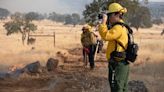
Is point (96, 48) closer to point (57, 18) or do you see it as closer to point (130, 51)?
point (130, 51)

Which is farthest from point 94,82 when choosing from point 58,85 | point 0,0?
point 0,0

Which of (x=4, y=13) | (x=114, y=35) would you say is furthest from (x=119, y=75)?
(x=4, y=13)

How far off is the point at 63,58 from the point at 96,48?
694 cm

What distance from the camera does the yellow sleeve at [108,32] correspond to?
8008 millimetres

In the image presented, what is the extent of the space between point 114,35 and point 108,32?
0.12 metres

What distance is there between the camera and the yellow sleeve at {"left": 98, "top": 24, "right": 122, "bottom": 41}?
8008 millimetres

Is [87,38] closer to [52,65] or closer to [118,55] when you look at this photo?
[52,65]

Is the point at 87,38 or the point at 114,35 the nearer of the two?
the point at 114,35

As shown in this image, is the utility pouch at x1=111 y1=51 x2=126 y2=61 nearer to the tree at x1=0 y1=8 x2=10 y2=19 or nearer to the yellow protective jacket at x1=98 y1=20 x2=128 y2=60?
the yellow protective jacket at x1=98 y1=20 x2=128 y2=60

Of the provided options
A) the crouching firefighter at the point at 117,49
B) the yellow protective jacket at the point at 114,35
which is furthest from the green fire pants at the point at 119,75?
the yellow protective jacket at the point at 114,35

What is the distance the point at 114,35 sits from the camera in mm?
8078

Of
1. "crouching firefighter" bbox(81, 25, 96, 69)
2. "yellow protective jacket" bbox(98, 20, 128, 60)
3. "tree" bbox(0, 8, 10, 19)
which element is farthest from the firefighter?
"tree" bbox(0, 8, 10, 19)

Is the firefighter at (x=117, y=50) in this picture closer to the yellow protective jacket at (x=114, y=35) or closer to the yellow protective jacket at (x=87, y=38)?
the yellow protective jacket at (x=114, y=35)

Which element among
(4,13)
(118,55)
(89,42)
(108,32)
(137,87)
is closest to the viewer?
(108,32)
